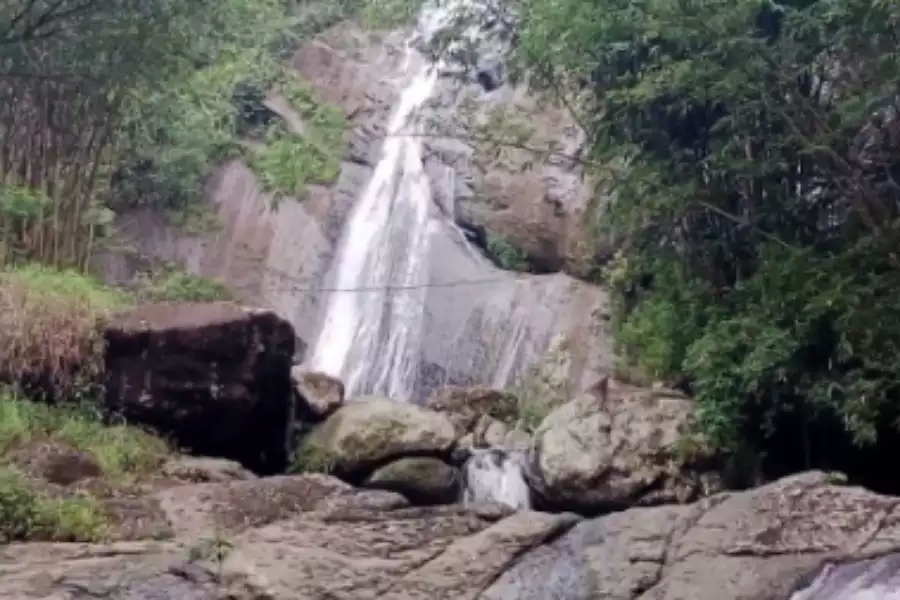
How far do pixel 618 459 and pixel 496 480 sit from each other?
54.0 inches

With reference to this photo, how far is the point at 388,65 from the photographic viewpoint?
19.0 metres

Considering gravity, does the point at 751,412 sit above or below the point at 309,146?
below

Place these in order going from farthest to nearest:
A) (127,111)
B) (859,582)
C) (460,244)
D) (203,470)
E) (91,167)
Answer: (460,244) < (127,111) < (91,167) < (203,470) < (859,582)

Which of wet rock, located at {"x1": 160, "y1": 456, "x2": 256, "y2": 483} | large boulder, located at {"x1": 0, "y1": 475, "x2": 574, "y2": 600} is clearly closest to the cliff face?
wet rock, located at {"x1": 160, "y1": 456, "x2": 256, "y2": 483}

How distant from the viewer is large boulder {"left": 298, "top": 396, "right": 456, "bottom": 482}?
10.1 m

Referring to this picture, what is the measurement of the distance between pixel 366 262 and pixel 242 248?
191cm

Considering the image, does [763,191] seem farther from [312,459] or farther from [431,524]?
[431,524]

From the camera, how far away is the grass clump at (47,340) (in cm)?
947

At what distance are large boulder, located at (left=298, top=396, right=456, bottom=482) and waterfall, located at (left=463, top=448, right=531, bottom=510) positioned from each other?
34cm

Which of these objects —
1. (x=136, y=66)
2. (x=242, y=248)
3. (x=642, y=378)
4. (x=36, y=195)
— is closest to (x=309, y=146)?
(x=242, y=248)

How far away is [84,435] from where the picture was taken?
9.07 meters

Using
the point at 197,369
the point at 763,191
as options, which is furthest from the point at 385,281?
the point at 763,191

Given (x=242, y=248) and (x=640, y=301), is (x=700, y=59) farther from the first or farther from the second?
(x=242, y=248)

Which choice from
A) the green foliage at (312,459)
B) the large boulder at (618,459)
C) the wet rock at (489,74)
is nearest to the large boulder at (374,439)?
the green foliage at (312,459)
